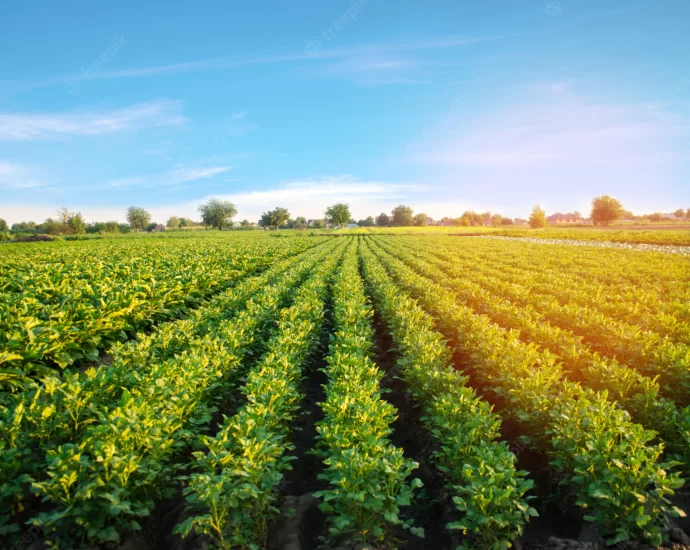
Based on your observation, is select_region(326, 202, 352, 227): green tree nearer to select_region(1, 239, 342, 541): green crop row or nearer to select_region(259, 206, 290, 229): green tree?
select_region(259, 206, 290, 229): green tree

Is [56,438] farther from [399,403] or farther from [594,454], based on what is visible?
[594,454]

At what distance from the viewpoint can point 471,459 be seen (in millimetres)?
3559

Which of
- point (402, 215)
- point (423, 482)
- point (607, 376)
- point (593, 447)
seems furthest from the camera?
point (402, 215)

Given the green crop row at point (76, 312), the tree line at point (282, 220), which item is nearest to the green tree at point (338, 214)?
the tree line at point (282, 220)

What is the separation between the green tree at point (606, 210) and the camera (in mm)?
87562

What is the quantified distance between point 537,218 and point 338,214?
60.4 metres

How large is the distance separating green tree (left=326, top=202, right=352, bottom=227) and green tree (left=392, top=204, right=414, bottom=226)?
105ft

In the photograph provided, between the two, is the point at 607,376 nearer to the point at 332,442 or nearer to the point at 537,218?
the point at 332,442

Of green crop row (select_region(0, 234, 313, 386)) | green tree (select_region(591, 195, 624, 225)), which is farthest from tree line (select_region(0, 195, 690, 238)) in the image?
green crop row (select_region(0, 234, 313, 386))

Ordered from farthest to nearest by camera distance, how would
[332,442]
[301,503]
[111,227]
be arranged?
[111,227], [301,503], [332,442]

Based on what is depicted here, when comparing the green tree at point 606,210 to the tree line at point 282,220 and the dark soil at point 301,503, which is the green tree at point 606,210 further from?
the dark soil at point 301,503

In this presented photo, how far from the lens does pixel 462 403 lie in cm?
454

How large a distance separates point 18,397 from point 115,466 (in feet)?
7.26

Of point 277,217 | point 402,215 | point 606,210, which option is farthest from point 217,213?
point 606,210
